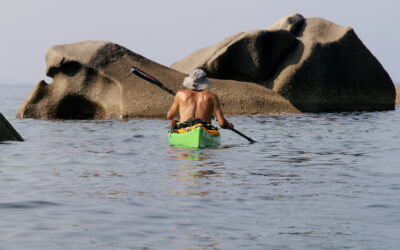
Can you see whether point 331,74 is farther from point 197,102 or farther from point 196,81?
point 197,102

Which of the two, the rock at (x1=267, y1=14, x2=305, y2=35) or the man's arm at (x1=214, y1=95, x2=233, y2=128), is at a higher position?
the rock at (x1=267, y1=14, x2=305, y2=35)

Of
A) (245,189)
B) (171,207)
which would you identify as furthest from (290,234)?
(245,189)

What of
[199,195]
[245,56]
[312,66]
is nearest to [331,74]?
[312,66]

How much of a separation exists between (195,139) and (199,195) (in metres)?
5.30

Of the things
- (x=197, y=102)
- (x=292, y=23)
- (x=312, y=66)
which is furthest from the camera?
(x=292, y=23)

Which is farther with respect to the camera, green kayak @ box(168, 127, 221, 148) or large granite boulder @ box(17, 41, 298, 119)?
large granite boulder @ box(17, 41, 298, 119)

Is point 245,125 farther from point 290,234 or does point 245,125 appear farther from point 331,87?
point 290,234

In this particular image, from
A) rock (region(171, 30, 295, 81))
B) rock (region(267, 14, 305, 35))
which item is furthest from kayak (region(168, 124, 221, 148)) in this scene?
rock (region(267, 14, 305, 35))

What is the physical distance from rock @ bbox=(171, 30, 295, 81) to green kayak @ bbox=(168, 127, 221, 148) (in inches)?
507

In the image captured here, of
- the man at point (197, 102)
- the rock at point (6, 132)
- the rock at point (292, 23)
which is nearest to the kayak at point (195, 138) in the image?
the man at point (197, 102)

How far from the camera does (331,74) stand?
1113 inches

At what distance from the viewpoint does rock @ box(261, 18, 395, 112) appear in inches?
1081

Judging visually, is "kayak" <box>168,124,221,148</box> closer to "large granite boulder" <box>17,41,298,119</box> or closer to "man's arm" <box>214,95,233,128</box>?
"man's arm" <box>214,95,233,128</box>

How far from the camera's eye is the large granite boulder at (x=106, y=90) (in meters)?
23.0
